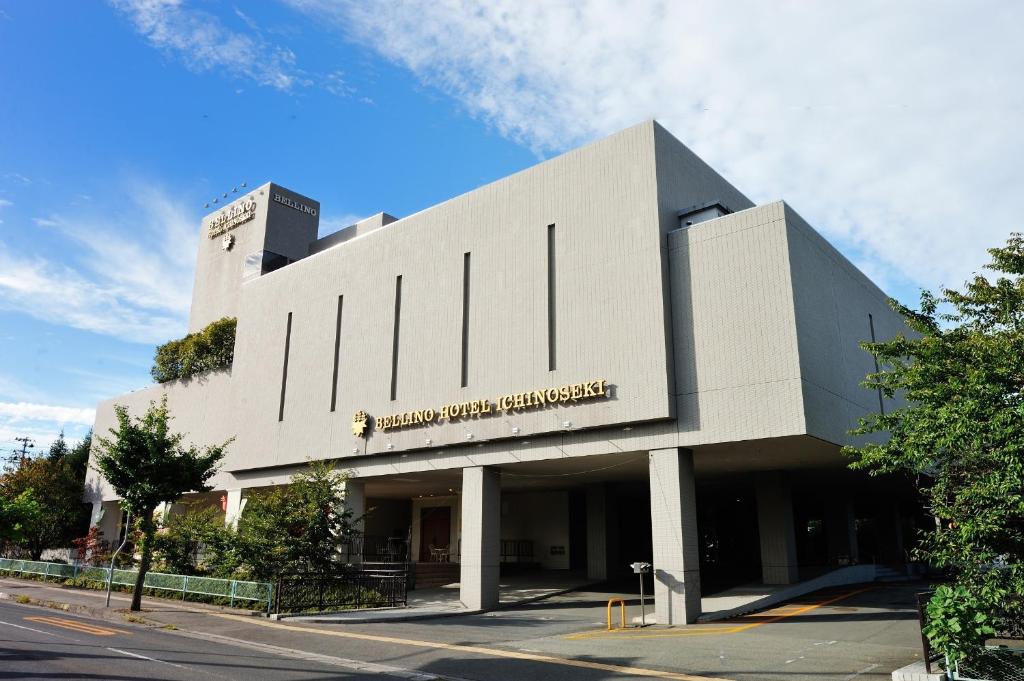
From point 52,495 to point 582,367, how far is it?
43885 millimetres

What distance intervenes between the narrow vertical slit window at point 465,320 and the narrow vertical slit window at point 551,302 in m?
4.11

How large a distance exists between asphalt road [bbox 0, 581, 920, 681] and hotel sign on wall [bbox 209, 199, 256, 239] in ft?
101

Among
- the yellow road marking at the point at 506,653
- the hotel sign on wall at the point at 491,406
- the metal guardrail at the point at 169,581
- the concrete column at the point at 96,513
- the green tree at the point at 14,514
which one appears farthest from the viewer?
the concrete column at the point at 96,513

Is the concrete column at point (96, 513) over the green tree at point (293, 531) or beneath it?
over

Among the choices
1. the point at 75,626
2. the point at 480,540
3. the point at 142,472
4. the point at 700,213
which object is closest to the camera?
the point at 75,626

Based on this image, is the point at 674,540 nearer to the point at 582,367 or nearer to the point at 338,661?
the point at 582,367

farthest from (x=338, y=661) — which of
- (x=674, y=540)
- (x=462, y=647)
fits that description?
(x=674, y=540)

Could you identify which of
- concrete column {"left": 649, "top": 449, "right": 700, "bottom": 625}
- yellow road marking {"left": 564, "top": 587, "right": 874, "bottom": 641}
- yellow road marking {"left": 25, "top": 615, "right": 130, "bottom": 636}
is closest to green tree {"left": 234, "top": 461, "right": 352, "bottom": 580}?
yellow road marking {"left": 25, "top": 615, "right": 130, "bottom": 636}

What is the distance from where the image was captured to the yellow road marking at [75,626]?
59.0 feet

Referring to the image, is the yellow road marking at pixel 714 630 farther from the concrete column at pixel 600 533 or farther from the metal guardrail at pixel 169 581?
the concrete column at pixel 600 533

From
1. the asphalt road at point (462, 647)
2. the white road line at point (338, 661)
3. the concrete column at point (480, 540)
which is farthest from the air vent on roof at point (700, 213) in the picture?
the white road line at point (338, 661)

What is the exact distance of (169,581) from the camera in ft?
89.5

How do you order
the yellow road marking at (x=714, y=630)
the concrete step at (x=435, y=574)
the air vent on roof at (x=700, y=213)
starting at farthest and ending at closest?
1. the concrete step at (x=435, y=574)
2. the air vent on roof at (x=700, y=213)
3. the yellow road marking at (x=714, y=630)

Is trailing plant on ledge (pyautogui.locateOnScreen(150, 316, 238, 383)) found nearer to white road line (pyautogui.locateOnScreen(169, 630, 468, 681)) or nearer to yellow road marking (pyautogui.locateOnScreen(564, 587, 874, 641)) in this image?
white road line (pyautogui.locateOnScreen(169, 630, 468, 681))
